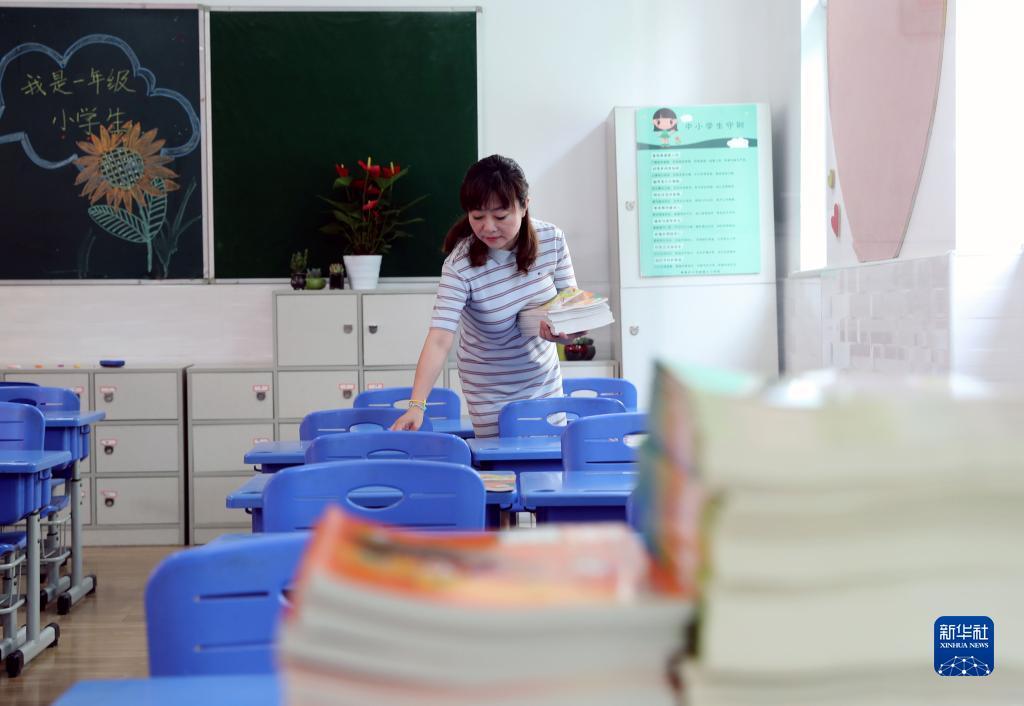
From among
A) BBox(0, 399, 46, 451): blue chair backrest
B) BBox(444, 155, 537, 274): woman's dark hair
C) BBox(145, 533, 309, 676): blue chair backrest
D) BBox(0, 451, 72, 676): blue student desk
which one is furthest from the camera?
BBox(0, 399, 46, 451): blue chair backrest

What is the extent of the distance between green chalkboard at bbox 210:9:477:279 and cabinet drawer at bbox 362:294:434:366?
0.42 m

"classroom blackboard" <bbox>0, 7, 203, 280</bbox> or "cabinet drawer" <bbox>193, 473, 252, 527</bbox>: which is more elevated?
"classroom blackboard" <bbox>0, 7, 203, 280</bbox>

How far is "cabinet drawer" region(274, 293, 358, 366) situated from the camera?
556 centimetres

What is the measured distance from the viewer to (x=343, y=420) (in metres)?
3.55

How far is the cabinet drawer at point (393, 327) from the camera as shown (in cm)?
557

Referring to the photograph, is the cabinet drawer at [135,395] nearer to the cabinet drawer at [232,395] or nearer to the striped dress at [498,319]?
the cabinet drawer at [232,395]

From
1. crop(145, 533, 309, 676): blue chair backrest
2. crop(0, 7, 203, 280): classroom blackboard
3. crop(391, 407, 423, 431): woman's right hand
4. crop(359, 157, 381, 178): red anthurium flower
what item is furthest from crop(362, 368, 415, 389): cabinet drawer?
crop(145, 533, 309, 676): blue chair backrest

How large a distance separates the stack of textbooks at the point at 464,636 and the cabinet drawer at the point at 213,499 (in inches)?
206

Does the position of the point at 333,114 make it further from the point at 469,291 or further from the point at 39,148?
the point at 469,291

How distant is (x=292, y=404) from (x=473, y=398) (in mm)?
2101

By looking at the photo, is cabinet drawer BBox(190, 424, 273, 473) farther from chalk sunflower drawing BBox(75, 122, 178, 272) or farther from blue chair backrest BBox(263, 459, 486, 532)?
blue chair backrest BBox(263, 459, 486, 532)

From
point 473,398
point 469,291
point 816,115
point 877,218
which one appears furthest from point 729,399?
point 816,115

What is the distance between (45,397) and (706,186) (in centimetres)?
334

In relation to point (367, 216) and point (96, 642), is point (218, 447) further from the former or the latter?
point (96, 642)
